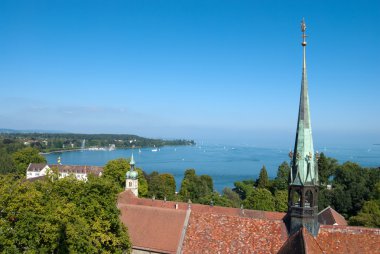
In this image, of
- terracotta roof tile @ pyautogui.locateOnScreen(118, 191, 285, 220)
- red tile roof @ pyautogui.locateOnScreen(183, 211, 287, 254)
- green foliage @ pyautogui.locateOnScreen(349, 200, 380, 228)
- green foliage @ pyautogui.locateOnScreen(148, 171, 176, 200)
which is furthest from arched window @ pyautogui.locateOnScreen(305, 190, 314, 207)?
green foliage @ pyautogui.locateOnScreen(148, 171, 176, 200)

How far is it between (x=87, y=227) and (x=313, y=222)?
13094 mm

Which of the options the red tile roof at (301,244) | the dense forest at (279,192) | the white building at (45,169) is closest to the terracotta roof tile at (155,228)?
the red tile roof at (301,244)

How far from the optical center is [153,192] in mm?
69500

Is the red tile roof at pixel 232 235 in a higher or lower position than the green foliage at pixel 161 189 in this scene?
higher

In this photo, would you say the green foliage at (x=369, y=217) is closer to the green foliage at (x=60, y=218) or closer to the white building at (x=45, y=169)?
the green foliage at (x=60, y=218)

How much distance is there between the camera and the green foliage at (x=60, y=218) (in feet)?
70.3

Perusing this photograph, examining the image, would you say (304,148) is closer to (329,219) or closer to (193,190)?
(329,219)

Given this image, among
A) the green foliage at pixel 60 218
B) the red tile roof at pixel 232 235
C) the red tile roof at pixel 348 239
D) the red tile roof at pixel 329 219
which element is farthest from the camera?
the red tile roof at pixel 329 219

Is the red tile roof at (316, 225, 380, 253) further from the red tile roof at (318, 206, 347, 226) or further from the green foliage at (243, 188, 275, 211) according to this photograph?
the green foliage at (243, 188, 275, 211)

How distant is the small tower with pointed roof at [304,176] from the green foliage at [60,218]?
11422 mm

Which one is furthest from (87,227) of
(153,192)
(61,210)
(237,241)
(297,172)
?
(153,192)

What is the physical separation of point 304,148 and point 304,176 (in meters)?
1.58

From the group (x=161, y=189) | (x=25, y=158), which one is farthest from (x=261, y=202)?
(x=25, y=158)

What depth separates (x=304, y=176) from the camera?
2123 centimetres
